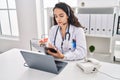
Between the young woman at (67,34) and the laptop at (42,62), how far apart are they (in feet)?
1.03

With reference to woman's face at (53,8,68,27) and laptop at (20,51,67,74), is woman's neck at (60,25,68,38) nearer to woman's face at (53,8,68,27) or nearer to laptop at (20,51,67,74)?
woman's face at (53,8,68,27)

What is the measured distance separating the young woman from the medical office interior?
520 mm

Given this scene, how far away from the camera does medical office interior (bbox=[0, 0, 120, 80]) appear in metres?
1.93

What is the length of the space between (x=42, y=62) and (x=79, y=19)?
1.24 meters

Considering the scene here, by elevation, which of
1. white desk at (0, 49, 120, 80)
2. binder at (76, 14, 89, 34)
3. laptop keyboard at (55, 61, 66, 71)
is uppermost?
binder at (76, 14, 89, 34)

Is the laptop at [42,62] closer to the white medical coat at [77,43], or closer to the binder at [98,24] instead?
the white medical coat at [77,43]

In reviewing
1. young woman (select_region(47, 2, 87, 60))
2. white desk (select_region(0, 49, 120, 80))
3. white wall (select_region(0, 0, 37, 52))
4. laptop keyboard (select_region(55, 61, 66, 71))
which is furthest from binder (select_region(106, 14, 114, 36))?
white wall (select_region(0, 0, 37, 52))

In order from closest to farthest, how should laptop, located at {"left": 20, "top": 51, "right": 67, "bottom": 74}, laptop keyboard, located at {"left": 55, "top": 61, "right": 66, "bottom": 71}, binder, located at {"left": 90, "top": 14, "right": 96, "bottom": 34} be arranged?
laptop, located at {"left": 20, "top": 51, "right": 67, "bottom": 74} → laptop keyboard, located at {"left": 55, "top": 61, "right": 66, "bottom": 71} → binder, located at {"left": 90, "top": 14, "right": 96, "bottom": 34}

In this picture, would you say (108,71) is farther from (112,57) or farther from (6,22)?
(6,22)

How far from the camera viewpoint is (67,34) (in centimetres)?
155

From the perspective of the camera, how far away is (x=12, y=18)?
310 centimetres

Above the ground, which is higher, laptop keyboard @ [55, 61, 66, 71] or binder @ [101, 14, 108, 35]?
binder @ [101, 14, 108, 35]

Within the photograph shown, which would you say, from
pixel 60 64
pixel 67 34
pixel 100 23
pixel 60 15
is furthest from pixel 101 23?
pixel 60 64

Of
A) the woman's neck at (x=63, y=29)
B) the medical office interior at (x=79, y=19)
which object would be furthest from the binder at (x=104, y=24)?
the woman's neck at (x=63, y=29)
